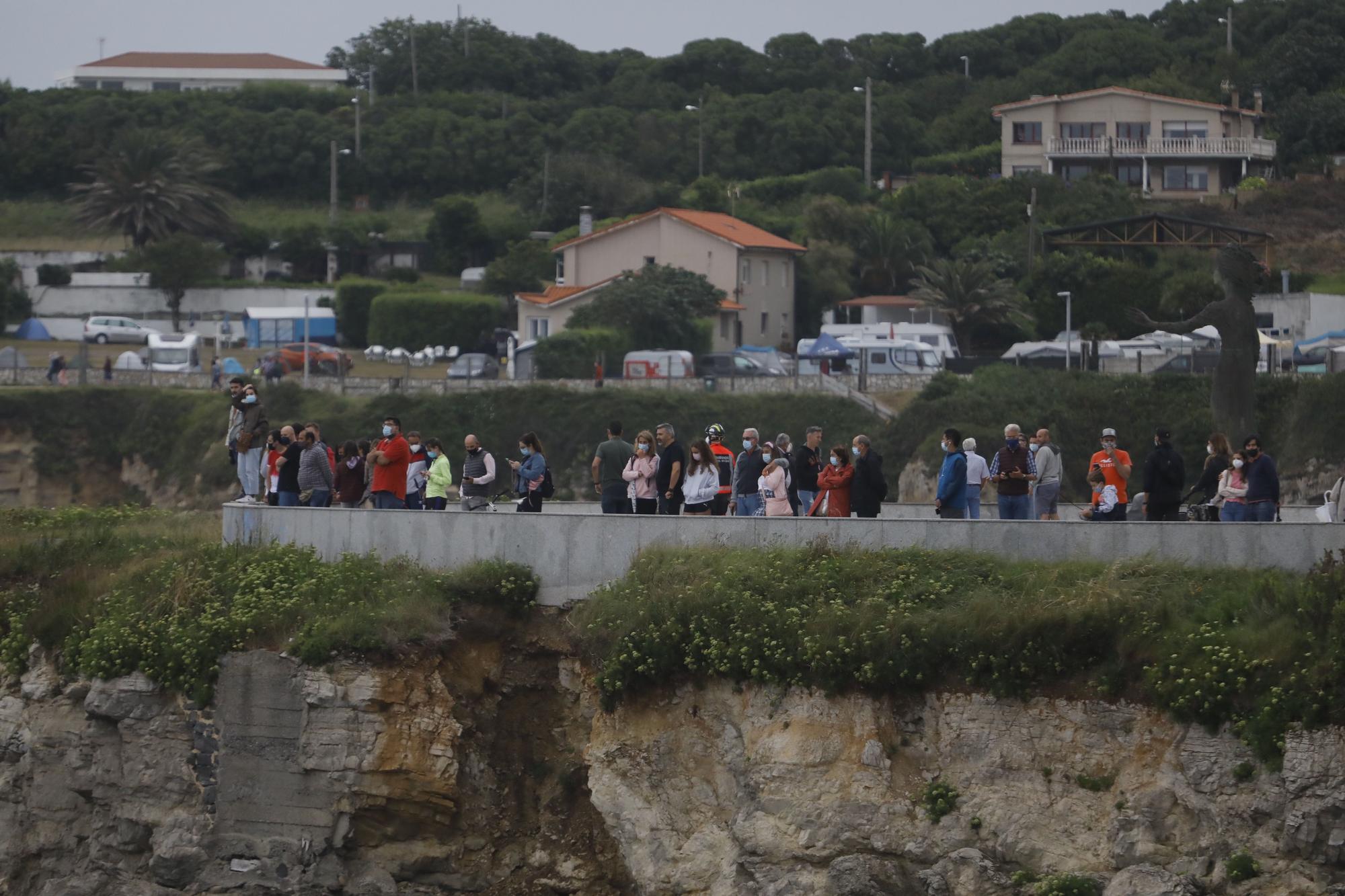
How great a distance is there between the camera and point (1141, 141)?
89.6 meters

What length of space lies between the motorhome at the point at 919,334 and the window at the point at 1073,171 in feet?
80.9

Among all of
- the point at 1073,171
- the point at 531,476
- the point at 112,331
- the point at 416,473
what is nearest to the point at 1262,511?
the point at 531,476

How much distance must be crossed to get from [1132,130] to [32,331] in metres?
49.8

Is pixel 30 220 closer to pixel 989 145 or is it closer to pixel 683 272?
pixel 683 272

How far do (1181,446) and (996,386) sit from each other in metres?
6.26

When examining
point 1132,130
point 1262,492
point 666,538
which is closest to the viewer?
point 1262,492

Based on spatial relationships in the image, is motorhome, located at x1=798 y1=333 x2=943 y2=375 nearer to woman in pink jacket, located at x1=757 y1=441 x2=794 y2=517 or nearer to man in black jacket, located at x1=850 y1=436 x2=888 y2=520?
woman in pink jacket, located at x1=757 y1=441 x2=794 y2=517

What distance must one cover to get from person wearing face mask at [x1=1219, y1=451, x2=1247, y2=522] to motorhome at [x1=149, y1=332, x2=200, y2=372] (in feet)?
158

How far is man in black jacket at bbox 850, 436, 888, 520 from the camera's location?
21.8 metres

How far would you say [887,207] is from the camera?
3467 inches

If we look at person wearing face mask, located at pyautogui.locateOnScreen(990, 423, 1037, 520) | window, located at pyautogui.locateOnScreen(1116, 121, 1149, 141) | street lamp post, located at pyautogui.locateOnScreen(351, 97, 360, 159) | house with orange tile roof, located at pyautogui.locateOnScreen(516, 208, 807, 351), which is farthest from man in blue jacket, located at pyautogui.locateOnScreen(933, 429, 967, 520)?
street lamp post, located at pyautogui.locateOnScreen(351, 97, 360, 159)

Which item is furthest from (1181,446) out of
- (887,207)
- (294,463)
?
(887,207)

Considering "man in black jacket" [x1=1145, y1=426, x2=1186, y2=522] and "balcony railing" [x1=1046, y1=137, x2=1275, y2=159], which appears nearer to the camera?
"man in black jacket" [x1=1145, y1=426, x2=1186, y2=522]

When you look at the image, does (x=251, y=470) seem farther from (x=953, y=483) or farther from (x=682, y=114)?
(x=682, y=114)
